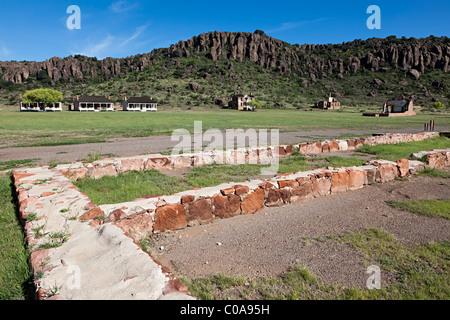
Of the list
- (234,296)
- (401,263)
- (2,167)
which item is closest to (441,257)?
(401,263)

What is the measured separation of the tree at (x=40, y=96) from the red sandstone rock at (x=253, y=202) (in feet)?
269

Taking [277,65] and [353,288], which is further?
[277,65]

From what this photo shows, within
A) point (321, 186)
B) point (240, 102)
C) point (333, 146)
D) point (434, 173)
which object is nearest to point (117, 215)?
point (321, 186)

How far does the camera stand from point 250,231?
5.17 m

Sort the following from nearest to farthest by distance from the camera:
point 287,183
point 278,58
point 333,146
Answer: point 287,183, point 333,146, point 278,58

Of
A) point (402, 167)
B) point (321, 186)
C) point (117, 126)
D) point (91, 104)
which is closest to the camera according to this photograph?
point (321, 186)

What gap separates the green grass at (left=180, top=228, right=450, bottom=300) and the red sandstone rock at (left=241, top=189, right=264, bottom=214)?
90.0 inches

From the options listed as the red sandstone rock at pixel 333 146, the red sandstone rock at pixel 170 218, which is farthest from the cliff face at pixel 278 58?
the red sandstone rock at pixel 170 218

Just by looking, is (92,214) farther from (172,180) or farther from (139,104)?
(139,104)

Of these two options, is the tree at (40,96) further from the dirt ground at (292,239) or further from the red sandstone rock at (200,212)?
the dirt ground at (292,239)

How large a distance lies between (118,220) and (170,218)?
947 mm

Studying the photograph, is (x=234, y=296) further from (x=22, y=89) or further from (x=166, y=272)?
(x=22, y=89)

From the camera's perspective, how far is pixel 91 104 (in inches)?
3088

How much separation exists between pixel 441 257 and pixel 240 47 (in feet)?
544
